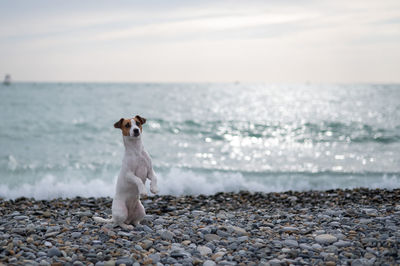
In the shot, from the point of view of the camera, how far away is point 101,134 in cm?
1978

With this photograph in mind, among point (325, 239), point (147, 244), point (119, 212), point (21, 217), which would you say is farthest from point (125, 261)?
point (21, 217)

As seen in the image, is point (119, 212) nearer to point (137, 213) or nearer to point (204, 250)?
point (137, 213)

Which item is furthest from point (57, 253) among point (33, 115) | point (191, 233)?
point (33, 115)

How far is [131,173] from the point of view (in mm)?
5738

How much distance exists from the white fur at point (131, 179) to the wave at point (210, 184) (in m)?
4.14

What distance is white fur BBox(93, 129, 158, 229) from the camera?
18.8ft

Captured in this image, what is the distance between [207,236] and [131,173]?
1389 mm

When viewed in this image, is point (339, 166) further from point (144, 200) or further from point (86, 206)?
point (86, 206)

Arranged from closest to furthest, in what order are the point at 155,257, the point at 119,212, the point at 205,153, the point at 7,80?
the point at 155,257, the point at 119,212, the point at 205,153, the point at 7,80

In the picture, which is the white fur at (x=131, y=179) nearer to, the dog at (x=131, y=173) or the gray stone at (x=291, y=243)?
the dog at (x=131, y=173)

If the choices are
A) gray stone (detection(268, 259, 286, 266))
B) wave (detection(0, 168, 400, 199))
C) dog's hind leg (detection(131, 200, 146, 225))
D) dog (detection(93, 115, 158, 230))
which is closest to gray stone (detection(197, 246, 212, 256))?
gray stone (detection(268, 259, 286, 266))

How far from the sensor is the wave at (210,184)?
10109mm

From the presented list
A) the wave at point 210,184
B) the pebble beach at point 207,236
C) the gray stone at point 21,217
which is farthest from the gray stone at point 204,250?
the wave at point 210,184

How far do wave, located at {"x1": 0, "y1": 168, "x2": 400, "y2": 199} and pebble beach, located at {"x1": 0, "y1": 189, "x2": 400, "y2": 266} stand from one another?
6.47ft
